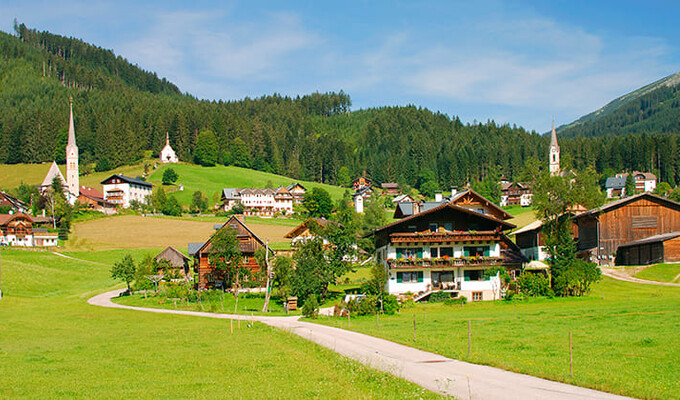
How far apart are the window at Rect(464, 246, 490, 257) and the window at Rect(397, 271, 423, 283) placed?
528cm

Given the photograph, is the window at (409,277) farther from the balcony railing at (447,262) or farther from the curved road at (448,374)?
the curved road at (448,374)

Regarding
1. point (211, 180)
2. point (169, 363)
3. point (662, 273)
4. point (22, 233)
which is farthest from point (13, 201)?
point (169, 363)

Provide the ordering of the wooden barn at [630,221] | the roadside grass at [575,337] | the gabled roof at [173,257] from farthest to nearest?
1. the gabled roof at [173,257]
2. the wooden barn at [630,221]
3. the roadside grass at [575,337]

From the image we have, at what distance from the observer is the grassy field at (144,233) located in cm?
10719

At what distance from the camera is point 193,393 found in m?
16.2

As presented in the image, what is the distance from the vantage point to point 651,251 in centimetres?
6131

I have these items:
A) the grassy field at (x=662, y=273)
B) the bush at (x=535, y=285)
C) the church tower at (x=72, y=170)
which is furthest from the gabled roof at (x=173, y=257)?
the church tower at (x=72, y=170)

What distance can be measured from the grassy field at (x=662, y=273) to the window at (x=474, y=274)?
50.3 ft

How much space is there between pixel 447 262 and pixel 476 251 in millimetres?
3947

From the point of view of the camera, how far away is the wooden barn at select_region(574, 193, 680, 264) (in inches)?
2655

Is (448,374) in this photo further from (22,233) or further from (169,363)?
(22,233)

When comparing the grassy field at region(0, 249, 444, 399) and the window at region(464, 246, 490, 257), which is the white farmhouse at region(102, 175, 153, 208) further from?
the window at region(464, 246, 490, 257)

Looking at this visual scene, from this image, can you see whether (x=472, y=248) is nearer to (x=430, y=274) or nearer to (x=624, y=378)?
(x=430, y=274)

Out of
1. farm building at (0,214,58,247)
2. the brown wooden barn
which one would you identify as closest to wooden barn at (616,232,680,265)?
the brown wooden barn
